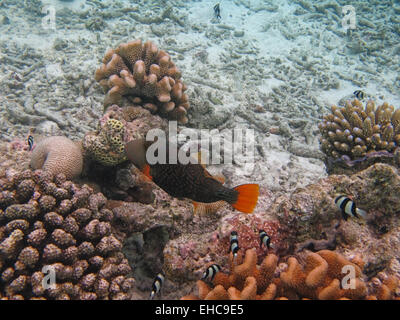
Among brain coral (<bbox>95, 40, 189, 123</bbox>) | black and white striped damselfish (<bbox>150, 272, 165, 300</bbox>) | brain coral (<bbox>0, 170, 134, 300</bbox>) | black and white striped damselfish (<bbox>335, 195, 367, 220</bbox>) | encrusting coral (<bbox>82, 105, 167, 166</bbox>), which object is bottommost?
black and white striped damselfish (<bbox>150, 272, 165, 300</bbox>)

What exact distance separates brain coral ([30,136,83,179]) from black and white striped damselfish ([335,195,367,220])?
3.19 metres

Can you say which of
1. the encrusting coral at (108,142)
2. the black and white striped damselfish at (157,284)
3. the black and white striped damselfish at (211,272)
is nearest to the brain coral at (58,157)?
the encrusting coral at (108,142)

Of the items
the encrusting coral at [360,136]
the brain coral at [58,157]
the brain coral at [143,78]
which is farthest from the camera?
the brain coral at [143,78]

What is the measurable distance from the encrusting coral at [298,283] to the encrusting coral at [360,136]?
2.49 m

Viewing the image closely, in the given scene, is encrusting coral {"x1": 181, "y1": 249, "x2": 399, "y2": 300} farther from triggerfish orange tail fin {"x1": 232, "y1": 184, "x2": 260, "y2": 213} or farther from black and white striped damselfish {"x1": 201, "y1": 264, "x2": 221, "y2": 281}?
triggerfish orange tail fin {"x1": 232, "y1": 184, "x2": 260, "y2": 213}

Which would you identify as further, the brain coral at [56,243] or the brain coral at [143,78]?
the brain coral at [143,78]

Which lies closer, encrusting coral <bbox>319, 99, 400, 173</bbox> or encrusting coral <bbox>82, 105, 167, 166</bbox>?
encrusting coral <bbox>82, 105, 167, 166</bbox>

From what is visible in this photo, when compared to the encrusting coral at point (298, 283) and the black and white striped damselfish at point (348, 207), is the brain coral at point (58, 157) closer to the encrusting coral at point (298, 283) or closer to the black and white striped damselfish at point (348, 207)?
the encrusting coral at point (298, 283)

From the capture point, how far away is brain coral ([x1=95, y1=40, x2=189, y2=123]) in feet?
14.6

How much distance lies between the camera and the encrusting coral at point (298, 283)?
2.06 m

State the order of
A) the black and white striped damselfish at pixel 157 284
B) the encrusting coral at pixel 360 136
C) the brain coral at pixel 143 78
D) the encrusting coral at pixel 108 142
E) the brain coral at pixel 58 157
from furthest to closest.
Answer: the brain coral at pixel 143 78, the encrusting coral at pixel 360 136, the encrusting coral at pixel 108 142, the brain coral at pixel 58 157, the black and white striped damselfish at pixel 157 284

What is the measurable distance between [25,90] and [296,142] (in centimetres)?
693

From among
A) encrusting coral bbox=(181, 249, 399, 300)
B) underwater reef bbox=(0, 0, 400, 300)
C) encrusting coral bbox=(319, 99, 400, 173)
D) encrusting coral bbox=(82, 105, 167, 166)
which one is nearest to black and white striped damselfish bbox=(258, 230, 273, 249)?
underwater reef bbox=(0, 0, 400, 300)

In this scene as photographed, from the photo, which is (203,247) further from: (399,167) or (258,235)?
(399,167)
